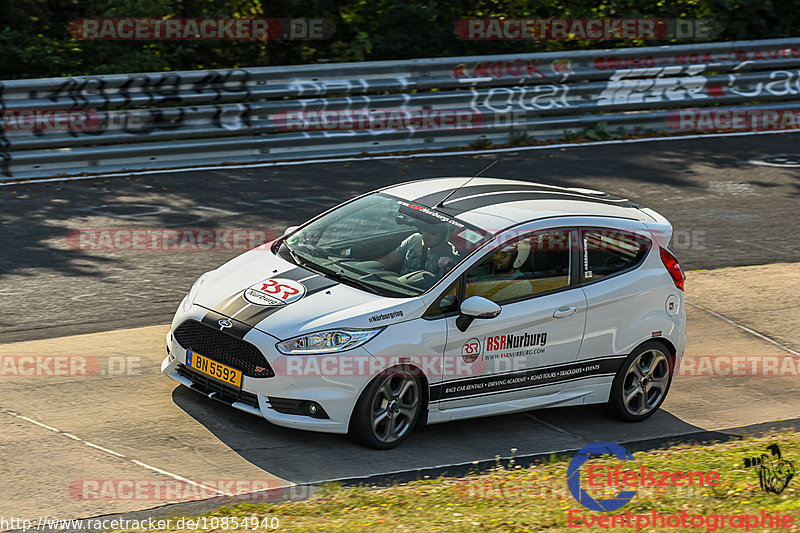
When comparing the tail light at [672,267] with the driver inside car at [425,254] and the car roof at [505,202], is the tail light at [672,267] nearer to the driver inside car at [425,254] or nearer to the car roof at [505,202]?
the car roof at [505,202]

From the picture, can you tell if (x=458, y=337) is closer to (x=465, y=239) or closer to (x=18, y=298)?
(x=465, y=239)

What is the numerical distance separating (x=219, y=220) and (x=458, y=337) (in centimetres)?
582

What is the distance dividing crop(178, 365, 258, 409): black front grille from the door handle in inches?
92.5

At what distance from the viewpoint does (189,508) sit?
20.0 feet

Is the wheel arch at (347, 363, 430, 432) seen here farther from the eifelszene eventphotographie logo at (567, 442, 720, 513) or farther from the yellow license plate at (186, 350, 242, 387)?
the eifelszene eventphotographie logo at (567, 442, 720, 513)

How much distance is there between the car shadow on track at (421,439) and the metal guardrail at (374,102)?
7453 millimetres

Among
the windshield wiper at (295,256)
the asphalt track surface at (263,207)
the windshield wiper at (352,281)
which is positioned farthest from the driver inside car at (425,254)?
the asphalt track surface at (263,207)

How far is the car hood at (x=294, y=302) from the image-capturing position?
7.08 meters

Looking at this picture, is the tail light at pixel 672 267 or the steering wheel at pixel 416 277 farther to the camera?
the tail light at pixel 672 267

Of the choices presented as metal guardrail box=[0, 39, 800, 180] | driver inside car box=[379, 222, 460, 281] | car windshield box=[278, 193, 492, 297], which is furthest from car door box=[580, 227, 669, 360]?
metal guardrail box=[0, 39, 800, 180]

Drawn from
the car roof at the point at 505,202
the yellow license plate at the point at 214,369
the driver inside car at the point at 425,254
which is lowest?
the yellow license plate at the point at 214,369

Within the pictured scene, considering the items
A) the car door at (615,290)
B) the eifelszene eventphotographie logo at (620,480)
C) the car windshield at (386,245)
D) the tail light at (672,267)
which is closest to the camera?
the eifelszene eventphotographie logo at (620,480)

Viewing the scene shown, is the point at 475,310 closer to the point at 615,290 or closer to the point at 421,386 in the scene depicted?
the point at 421,386

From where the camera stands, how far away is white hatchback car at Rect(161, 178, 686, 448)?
7035 mm
